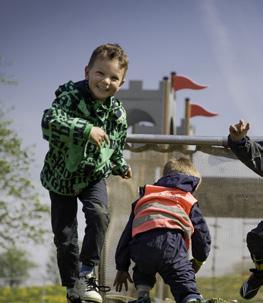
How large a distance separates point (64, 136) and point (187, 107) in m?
13.6

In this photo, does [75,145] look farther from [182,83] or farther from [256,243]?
[182,83]

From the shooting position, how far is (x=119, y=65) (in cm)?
454

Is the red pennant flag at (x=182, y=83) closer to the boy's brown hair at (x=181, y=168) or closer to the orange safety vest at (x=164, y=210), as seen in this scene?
the boy's brown hair at (x=181, y=168)

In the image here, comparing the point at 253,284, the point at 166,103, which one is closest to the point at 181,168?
the point at 253,284

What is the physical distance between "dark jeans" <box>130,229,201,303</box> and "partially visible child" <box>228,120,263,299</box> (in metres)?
0.63

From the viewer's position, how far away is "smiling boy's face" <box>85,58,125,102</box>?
4500 millimetres

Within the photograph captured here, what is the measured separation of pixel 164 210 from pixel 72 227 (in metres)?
0.55

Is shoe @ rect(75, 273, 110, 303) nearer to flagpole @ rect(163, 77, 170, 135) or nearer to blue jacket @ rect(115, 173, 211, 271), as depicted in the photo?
blue jacket @ rect(115, 173, 211, 271)

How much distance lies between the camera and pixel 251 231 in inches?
195

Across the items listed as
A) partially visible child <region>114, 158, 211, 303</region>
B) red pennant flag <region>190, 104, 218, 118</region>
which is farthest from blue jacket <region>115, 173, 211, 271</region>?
red pennant flag <region>190, 104, 218, 118</region>

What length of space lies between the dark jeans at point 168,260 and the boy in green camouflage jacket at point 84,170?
0.25 metres

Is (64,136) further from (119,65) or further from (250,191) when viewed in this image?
(250,191)

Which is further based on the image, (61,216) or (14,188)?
(14,188)

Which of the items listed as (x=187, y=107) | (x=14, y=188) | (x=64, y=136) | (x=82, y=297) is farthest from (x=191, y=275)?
(x=14, y=188)
